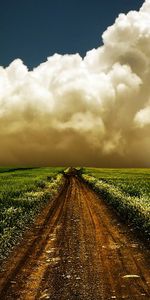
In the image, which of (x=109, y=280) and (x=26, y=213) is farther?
(x=26, y=213)

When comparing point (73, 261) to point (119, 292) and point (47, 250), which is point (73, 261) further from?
point (119, 292)

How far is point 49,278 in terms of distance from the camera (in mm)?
10906

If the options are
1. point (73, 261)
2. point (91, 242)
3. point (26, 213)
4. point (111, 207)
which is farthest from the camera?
point (111, 207)

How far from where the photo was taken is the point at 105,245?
15.0m

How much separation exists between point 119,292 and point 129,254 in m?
3.97

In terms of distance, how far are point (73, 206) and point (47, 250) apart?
14356 millimetres

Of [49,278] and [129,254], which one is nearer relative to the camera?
[49,278]

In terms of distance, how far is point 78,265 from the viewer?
1219 centimetres

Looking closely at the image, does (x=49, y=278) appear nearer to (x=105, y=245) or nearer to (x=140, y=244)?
(x=105, y=245)

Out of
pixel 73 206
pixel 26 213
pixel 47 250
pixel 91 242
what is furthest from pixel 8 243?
pixel 73 206

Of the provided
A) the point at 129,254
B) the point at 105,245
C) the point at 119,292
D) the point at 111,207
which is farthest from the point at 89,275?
the point at 111,207

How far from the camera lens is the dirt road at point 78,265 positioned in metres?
9.74

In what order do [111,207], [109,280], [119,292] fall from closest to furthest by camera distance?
[119,292]
[109,280]
[111,207]

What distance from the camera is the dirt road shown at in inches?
384
